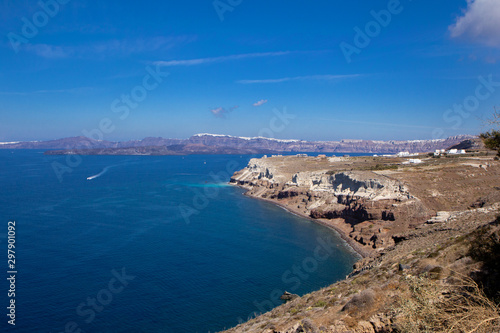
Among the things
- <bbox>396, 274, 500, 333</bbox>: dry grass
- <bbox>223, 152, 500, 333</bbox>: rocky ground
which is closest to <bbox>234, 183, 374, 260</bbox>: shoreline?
<bbox>223, 152, 500, 333</bbox>: rocky ground

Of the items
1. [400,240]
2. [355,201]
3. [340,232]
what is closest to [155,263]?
[400,240]

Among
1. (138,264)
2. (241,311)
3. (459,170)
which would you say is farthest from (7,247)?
(459,170)

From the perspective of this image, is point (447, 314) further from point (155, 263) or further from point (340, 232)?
point (340, 232)

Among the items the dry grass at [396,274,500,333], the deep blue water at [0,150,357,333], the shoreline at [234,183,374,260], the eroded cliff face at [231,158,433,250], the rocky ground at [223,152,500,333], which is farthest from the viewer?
the eroded cliff face at [231,158,433,250]

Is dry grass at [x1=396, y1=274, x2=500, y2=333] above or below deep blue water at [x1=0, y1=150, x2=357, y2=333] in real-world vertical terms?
above

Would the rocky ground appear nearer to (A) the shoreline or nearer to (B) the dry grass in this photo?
(B) the dry grass

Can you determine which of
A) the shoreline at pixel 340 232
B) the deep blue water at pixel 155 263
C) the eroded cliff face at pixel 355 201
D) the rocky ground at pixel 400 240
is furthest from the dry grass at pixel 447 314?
the eroded cliff face at pixel 355 201

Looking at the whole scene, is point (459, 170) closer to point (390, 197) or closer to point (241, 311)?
point (390, 197)
